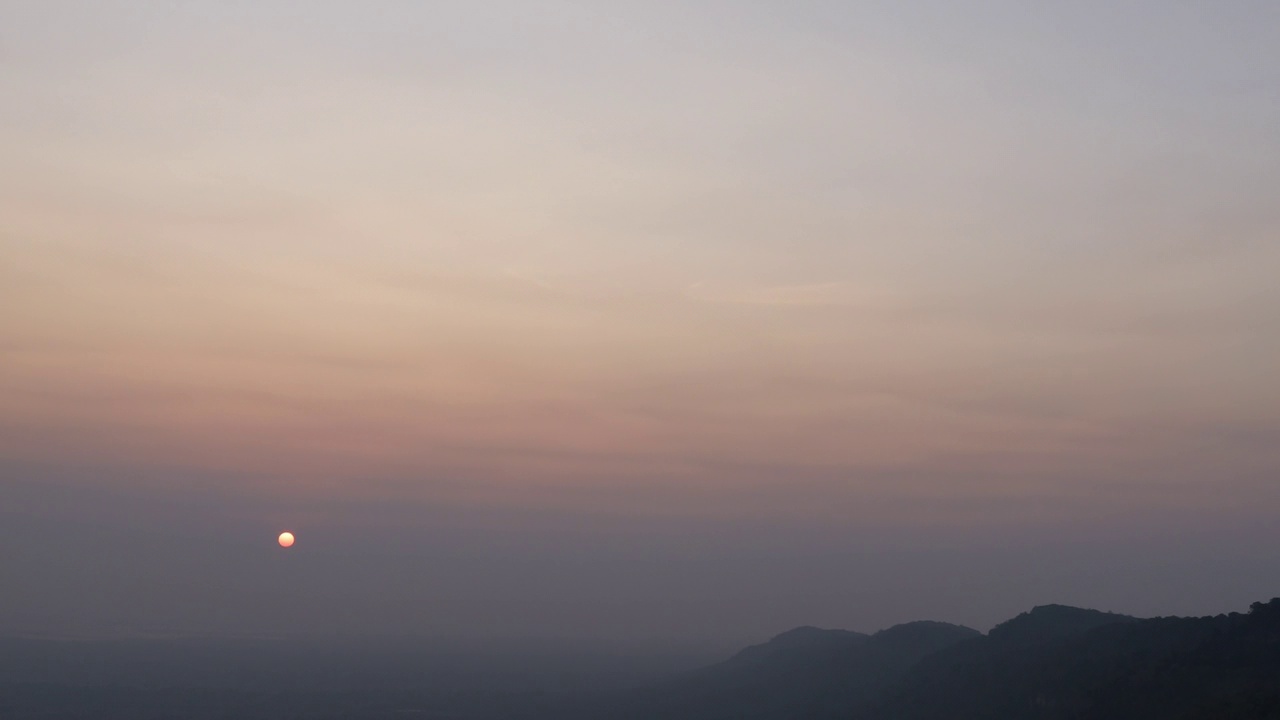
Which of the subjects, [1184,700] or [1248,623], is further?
[1248,623]

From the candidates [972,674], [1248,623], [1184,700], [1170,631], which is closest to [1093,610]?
[972,674]

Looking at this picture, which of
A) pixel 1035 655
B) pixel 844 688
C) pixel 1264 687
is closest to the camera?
pixel 1264 687

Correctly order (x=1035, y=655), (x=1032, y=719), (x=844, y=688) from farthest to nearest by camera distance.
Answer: (x=844, y=688) → (x=1035, y=655) → (x=1032, y=719)

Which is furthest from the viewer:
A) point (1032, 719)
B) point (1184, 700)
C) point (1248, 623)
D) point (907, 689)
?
point (907, 689)

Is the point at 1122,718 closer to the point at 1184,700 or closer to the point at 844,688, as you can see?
the point at 1184,700

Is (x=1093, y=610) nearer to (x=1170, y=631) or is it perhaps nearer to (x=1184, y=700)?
(x=1170, y=631)

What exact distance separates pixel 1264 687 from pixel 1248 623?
19852 mm

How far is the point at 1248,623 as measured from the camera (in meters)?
106

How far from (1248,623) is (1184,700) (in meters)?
16.0

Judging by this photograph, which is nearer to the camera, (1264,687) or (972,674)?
(1264,687)

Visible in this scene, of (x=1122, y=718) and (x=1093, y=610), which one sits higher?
(x=1093, y=610)

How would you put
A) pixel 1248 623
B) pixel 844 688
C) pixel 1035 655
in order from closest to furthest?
pixel 1248 623
pixel 1035 655
pixel 844 688

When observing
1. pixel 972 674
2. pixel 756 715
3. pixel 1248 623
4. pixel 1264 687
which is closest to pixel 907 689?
pixel 972 674

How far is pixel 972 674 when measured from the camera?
143 metres
